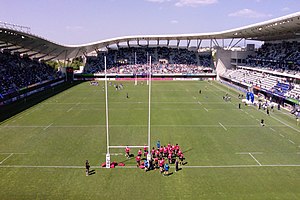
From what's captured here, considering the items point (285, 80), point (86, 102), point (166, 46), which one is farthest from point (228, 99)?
point (166, 46)

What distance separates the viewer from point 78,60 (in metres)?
106

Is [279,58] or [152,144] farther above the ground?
[279,58]

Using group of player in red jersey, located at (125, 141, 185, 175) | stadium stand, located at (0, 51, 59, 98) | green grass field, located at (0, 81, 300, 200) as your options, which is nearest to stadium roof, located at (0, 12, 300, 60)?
stadium stand, located at (0, 51, 59, 98)

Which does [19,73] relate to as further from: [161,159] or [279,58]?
[279,58]

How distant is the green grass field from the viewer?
1579 centimetres

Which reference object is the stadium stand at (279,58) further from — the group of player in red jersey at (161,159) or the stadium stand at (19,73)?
the stadium stand at (19,73)

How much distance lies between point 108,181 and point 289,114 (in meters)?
27.2

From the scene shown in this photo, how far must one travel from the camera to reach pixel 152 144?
911 inches

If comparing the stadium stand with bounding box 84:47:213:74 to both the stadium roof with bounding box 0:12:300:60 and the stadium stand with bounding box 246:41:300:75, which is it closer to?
the stadium roof with bounding box 0:12:300:60

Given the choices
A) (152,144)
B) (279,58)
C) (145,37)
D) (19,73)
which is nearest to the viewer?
(152,144)

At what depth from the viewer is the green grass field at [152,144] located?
51.8ft

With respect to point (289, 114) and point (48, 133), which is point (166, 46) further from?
point (48, 133)

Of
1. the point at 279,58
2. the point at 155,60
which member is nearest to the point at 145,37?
the point at 155,60

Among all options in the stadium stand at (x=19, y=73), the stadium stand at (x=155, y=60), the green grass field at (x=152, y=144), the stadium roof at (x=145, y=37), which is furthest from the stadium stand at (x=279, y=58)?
the stadium stand at (x=19, y=73)
